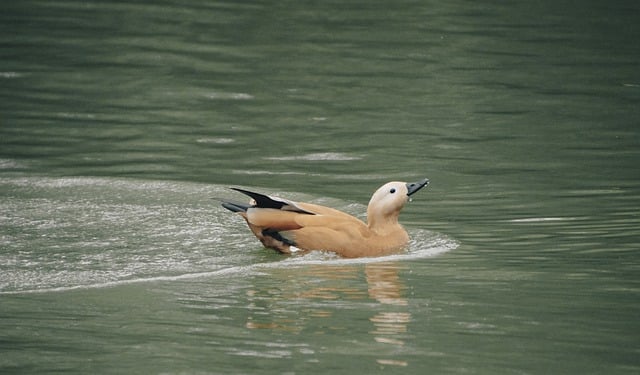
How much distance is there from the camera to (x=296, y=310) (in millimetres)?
8766

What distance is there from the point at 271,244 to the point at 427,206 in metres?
2.42

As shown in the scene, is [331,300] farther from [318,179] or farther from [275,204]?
[318,179]

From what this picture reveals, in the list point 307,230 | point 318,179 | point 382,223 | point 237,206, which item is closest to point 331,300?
point 307,230

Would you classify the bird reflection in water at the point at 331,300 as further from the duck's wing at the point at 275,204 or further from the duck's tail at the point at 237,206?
the duck's tail at the point at 237,206

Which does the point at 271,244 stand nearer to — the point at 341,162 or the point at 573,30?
the point at 341,162

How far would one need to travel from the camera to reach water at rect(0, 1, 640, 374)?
8.10m

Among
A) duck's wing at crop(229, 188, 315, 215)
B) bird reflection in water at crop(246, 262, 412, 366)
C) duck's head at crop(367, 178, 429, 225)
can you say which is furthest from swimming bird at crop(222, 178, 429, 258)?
bird reflection in water at crop(246, 262, 412, 366)

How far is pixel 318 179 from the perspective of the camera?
1359 centimetres

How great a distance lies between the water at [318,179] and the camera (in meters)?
8.10

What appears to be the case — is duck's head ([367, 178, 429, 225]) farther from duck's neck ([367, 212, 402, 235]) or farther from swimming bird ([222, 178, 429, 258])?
swimming bird ([222, 178, 429, 258])

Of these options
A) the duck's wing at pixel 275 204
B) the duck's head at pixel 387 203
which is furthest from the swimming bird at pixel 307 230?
the duck's head at pixel 387 203

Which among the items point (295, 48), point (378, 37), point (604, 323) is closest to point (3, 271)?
point (604, 323)

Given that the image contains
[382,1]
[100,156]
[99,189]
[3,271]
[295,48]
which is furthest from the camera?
[382,1]

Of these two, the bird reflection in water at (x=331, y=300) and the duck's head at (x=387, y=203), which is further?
the duck's head at (x=387, y=203)
